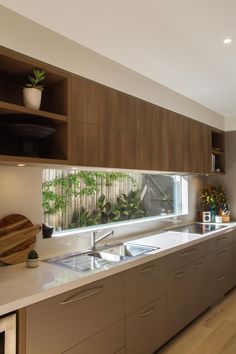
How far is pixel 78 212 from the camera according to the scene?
2.88m

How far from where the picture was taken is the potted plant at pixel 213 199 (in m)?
4.34

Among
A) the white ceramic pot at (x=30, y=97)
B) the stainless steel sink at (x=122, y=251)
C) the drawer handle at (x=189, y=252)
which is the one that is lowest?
the drawer handle at (x=189, y=252)

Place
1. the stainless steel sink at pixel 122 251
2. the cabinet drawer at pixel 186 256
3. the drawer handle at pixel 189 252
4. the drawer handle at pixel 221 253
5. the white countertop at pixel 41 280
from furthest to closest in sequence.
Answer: the drawer handle at pixel 221 253 → the drawer handle at pixel 189 252 → the cabinet drawer at pixel 186 256 → the stainless steel sink at pixel 122 251 → the white countertop at pixel 41 280

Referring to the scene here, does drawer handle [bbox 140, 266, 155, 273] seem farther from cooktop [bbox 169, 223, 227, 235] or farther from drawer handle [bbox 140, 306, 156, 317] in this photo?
cooktop [bbox 169, 223, 227, 235]

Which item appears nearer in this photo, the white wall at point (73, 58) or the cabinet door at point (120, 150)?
the white wall at point (73, 58)

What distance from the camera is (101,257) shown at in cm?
248

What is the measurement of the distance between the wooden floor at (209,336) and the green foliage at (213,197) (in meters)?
1.52

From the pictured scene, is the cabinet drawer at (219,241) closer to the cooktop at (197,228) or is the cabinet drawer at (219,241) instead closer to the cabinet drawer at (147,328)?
the cooktop at (197,228)

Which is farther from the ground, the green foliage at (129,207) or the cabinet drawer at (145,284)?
the green foliage at (129,207)

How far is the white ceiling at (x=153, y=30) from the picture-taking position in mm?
1771

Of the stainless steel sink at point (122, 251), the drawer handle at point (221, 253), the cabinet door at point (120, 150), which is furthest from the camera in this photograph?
the drawer handle at point (221, 253)

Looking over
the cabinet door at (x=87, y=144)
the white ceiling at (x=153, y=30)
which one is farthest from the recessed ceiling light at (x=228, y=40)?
the cabinet door at (x=87, y=144)

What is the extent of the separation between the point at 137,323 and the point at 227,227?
2040 mm

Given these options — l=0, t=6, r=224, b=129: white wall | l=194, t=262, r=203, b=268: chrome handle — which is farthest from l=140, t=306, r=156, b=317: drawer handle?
l=0, t=6, r=224, b=129: white wall
